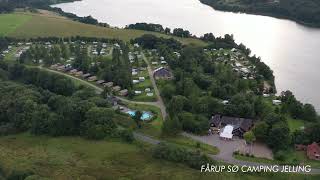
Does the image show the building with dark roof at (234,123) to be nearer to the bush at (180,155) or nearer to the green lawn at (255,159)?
the green lawn at (255,159)

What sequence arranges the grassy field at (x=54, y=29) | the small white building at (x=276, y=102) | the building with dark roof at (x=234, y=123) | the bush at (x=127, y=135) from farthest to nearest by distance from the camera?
the grassy field at (x=54, y=29) < the small white building at (x=276, y=102) < the building with dark roof at (x=234, y=123) < the bush at (x=127, y=135)

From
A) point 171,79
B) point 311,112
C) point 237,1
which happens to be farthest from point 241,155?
point 237,1

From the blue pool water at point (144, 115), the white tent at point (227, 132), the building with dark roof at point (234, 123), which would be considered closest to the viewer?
the white tent at point (227, 132)

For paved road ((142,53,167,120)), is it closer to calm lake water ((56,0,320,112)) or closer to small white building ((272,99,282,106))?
small white building ((272,99,282,106))

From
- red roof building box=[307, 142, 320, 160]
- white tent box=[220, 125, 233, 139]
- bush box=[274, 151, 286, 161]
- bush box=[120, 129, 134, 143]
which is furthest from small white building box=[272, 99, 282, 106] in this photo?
bush box=[120, 129, 134, 143]

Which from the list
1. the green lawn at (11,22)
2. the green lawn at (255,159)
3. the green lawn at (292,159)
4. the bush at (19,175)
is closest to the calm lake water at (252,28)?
the green lawn at (292,159)

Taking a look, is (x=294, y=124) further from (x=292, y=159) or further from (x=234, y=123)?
(x=292, y=159)
